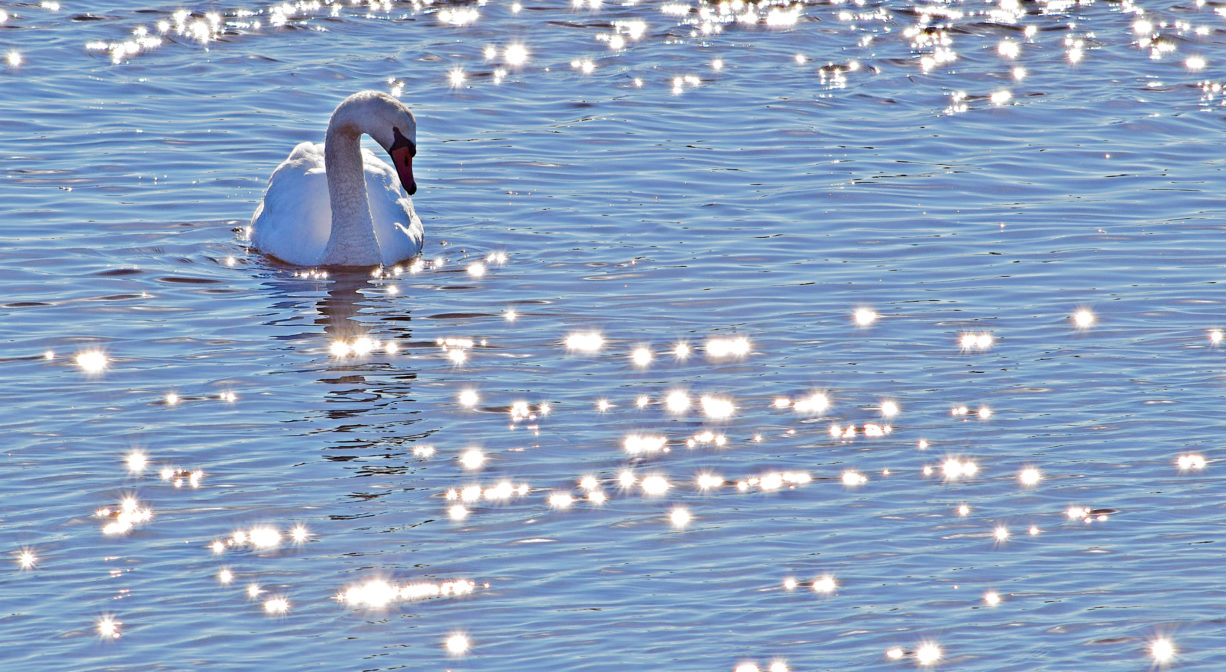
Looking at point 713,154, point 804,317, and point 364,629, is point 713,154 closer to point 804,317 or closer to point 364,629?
point 804,317

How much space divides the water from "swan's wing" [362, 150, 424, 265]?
1.51ft

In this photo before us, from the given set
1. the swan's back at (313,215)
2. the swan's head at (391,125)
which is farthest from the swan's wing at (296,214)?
the swan's head at (391,125)

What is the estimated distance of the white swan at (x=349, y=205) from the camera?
1465cm

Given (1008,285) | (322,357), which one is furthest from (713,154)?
(322,357)

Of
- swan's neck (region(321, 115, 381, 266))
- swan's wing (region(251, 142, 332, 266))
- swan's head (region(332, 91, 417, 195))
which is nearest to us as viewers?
swan's head (region(332, 91, 417, 195))

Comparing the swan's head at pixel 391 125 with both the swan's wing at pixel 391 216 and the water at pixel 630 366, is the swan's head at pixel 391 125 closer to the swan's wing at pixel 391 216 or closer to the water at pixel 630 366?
the swan's wing at pixel 391 216

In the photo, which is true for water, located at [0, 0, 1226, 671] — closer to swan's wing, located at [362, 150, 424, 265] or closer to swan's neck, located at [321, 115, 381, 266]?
swan's neck, located at [321, 115, 381, 266]

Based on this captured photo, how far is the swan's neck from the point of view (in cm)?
1480

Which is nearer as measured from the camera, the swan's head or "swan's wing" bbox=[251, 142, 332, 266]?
the swan's head

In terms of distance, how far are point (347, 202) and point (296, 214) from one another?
0.54m

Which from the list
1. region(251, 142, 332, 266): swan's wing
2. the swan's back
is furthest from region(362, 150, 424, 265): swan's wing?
region(251, 142, 332, 266): swan's wing

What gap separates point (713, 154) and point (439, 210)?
2765 millimetres

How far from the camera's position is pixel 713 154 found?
17.7 meters

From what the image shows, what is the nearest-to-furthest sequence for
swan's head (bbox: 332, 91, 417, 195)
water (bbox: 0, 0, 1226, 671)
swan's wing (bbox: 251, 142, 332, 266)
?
1. water (bbox: 0, 0, 1226, 671)
2. swan's head (bbox: 332, 91, 417, 195)
3. swan's wing (bbox: 251, 142, 332, 266)
